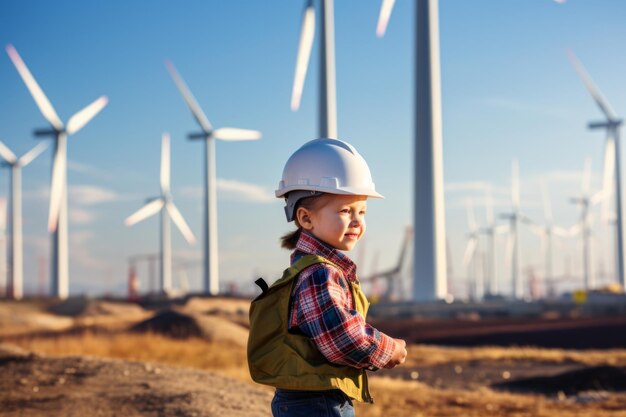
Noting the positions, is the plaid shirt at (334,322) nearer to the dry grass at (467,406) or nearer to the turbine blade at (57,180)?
the dry grass at (467,406)

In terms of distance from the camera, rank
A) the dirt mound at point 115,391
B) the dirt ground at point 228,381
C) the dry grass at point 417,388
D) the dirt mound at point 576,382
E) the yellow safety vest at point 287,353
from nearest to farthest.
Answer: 1. the yellow safety vest at point 287,353
2. the dirt mound at point 115,391
3. the dirt ground at point 228,381
4. the dry grass at point 417,388
5. the dirt mound at point 576,382

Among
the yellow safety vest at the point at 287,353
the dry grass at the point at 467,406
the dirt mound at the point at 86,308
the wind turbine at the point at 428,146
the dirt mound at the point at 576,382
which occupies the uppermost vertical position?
the wind turbine at the point at 428,146

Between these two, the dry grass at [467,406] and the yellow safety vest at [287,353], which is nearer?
the yellow safety vest at [287,353]

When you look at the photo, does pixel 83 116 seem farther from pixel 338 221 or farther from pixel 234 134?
pixel 338 221

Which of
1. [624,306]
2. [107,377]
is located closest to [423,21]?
[624,306]

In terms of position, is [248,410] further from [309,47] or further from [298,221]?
[309,47]

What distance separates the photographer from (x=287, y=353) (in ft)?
15.5

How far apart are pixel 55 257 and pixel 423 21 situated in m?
35.9

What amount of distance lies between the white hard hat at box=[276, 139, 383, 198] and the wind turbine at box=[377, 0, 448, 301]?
156 feet

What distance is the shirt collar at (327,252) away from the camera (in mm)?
4824

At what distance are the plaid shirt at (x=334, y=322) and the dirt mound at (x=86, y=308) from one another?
6836 cm

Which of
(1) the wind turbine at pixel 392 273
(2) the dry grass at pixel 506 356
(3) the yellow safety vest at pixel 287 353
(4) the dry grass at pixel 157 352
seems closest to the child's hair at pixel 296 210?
(3) the yellow safety vest at pixel 287 353

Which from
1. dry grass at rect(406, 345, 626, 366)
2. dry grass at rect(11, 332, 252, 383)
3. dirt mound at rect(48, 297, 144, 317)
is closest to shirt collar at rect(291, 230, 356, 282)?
dry grass at rect(11, 332, 252, 383)

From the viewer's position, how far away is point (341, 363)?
4.67 m
